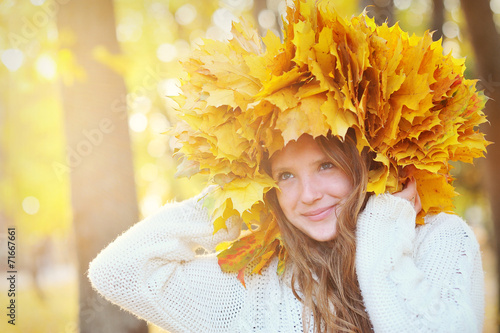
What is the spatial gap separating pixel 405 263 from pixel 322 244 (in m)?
0.47

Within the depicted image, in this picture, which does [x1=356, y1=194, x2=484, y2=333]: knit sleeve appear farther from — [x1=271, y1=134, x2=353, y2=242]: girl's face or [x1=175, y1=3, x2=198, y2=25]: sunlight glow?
[x1=175, y1=3, x2=198, y2=25]: sunlight glow

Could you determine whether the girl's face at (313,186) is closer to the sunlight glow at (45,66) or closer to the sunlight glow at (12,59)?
the sunlight glow at (45,66)

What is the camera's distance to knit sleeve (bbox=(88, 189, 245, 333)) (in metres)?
2.11

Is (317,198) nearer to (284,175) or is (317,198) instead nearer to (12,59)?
(284,175)

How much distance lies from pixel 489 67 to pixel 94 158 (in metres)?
4.27

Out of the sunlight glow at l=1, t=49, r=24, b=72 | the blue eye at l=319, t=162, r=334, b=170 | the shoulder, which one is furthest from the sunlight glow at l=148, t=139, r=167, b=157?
the shoulder

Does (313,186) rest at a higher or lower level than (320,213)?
higher

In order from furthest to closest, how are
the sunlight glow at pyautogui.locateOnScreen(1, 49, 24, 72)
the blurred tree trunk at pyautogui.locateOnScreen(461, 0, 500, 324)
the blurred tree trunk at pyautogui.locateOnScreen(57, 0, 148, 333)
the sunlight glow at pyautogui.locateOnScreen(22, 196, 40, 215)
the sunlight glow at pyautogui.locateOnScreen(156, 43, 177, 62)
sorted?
1. the sunlight glow at pyautogui.locateOnScreen(22, 196, 40, 215)
2. the sunlight glow at pyautogui.locateOnScreen(156, 43, 177, 62)
3. the sunlight glow at pyautogui.locateOnScreen(1, 49, 24, 72)
4. the blurred tree trunk at pyautogui.locateOnScreen(461, 0, 500, 324)
5. the blurred tree trunk at pyautogui.locateOnScreen(57, 0, 148, 333)

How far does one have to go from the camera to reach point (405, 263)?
1836 millimetres

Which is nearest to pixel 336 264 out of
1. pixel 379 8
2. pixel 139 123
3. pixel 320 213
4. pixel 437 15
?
pixel 320 213

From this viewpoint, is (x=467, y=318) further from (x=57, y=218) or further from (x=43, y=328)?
(x=57, y=218)

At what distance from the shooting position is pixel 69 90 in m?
3.25

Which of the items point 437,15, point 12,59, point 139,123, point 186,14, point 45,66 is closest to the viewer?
point 45,66

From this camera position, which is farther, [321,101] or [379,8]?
[379,8]
